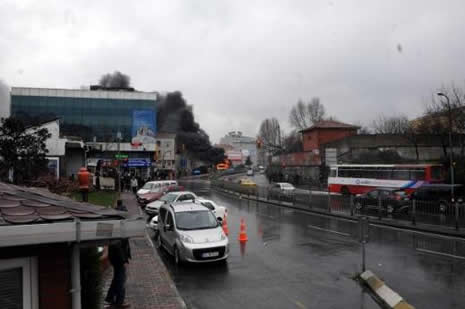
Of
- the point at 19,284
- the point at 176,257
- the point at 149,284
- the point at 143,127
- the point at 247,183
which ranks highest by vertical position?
the point at 143,127

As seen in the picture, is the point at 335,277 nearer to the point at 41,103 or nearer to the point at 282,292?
the point at 282,292

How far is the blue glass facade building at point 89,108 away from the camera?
71250mm

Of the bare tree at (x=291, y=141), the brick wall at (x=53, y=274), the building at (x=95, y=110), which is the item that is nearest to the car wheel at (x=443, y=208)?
the brick wall at (x=53, y=274)

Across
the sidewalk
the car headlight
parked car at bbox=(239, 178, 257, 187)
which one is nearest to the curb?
the sidewalk

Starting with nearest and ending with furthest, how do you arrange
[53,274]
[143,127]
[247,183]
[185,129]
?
A: [53,274] < [247,183] < [143,127] < [185,129]

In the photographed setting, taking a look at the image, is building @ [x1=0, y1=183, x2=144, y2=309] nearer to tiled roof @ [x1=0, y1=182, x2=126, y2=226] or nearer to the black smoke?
tiled roof @ [x1=0, y1=182, x2=126, y2=226]

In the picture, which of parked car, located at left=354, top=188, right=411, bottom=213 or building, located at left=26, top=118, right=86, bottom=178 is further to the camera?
building, located at left=26, top=118, right=86, bottom=178

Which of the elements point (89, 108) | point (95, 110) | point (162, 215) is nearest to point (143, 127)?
point (95, 110)

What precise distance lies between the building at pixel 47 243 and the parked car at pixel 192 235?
24.0 ft

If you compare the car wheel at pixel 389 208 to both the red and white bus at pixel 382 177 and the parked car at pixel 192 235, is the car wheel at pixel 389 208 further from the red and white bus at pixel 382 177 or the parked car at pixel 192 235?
the parked car at pixel 192 235

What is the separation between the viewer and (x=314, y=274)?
10781mm

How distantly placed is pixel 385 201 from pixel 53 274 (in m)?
20.9

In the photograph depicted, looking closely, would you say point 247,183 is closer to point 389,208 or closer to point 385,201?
point 385,201

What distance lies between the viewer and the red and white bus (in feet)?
95.7
